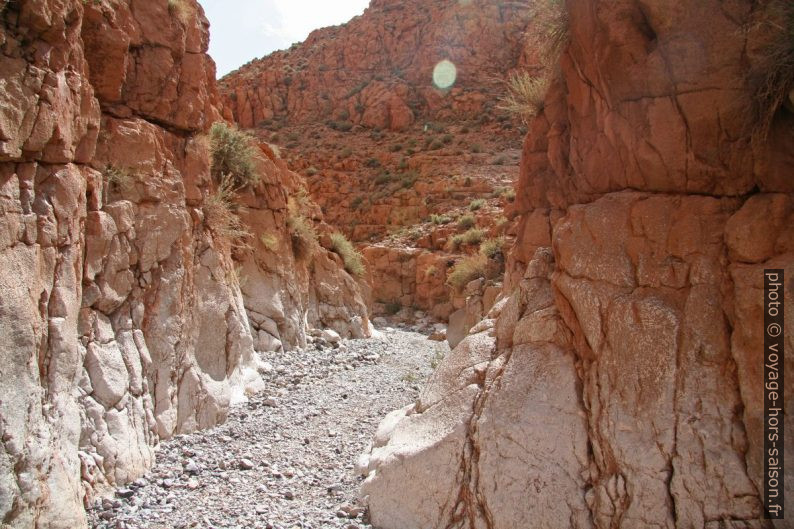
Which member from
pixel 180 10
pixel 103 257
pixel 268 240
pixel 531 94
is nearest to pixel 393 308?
pixel 268 240

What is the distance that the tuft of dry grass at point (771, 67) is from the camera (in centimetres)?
348

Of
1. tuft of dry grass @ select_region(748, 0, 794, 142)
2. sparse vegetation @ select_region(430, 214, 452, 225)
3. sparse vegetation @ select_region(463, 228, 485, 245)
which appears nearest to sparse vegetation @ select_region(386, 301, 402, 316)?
sparse vegetation @ select_region(430, 214, 452, 225)

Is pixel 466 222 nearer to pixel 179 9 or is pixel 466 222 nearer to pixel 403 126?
pixel 403 126

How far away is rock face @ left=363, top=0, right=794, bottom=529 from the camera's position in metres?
3.64

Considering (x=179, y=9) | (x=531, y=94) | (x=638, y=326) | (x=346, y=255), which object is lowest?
(x=638, y=326)

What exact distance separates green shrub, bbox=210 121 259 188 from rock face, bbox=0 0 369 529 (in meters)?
1.71

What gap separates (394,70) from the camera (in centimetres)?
3978

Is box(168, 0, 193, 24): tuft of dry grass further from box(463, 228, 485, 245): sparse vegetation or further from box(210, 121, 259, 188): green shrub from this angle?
box(463, 228, 485, 245): sparse vegetation

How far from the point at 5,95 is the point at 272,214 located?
25.2ft

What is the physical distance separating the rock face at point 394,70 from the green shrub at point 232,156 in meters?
26.0

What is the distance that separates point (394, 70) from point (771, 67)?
127ft

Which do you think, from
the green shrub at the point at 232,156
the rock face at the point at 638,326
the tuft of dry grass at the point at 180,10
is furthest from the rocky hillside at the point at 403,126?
the rock face at the point at 638,326

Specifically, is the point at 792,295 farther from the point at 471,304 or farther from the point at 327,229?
the point at 327,229

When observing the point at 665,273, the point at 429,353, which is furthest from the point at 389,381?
the point at 665,273
